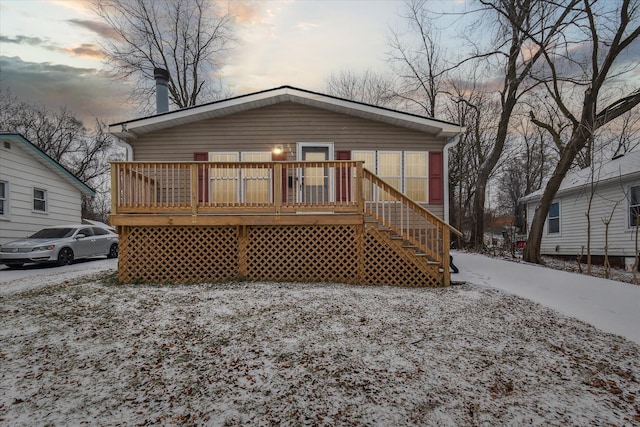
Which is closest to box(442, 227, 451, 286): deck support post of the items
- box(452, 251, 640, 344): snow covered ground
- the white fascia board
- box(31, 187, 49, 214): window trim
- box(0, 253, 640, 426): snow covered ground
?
box(0, 253, 640, 426): snow covered ground

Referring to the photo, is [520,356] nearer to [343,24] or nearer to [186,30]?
[343,24]

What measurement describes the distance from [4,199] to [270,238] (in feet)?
32.0

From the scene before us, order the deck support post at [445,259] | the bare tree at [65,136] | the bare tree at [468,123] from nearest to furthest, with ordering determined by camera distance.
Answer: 1. the deck support post at [445,259]
2. the bare tree at [468,123]
3. the bare tree at [65,136]

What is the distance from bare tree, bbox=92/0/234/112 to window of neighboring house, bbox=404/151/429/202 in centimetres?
1673

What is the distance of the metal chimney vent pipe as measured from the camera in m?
10.1

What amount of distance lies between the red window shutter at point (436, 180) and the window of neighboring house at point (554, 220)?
9.34m

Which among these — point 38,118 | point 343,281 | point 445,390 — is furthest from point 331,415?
point 38,118

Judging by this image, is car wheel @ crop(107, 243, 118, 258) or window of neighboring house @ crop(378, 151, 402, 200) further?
car wheel @ crop(107, 243, 118, 258)

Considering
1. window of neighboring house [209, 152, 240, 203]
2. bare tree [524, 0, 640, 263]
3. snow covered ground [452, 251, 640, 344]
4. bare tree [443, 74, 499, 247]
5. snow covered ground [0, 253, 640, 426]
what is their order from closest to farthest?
snow covered ground [0, 253, 640, 426], snow covered ground [452, 251, 640, 344], window of neighboring house [209, 152, 240, 203], bare tree [524, 0, 640, 263], bare tree [443, 74, 499, 247]

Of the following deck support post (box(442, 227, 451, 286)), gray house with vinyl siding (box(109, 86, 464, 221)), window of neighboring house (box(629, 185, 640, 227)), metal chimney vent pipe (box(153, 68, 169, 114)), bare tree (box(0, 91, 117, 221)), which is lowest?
deck support post (box(442, 227, 451, 286))

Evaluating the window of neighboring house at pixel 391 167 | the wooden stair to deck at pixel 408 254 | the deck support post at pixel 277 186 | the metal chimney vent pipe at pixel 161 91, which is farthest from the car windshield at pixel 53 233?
the window of neighboring house at pixel 391 167

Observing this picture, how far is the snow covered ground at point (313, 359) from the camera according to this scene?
245cm

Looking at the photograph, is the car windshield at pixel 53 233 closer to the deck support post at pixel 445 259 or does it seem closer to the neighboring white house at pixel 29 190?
the neighboring white house at pixel 29 190

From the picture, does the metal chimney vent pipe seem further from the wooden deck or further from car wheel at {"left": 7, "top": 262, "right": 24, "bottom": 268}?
car wheel at {"left": 7, "top": 262, "right": 24, "bottom": 268}
